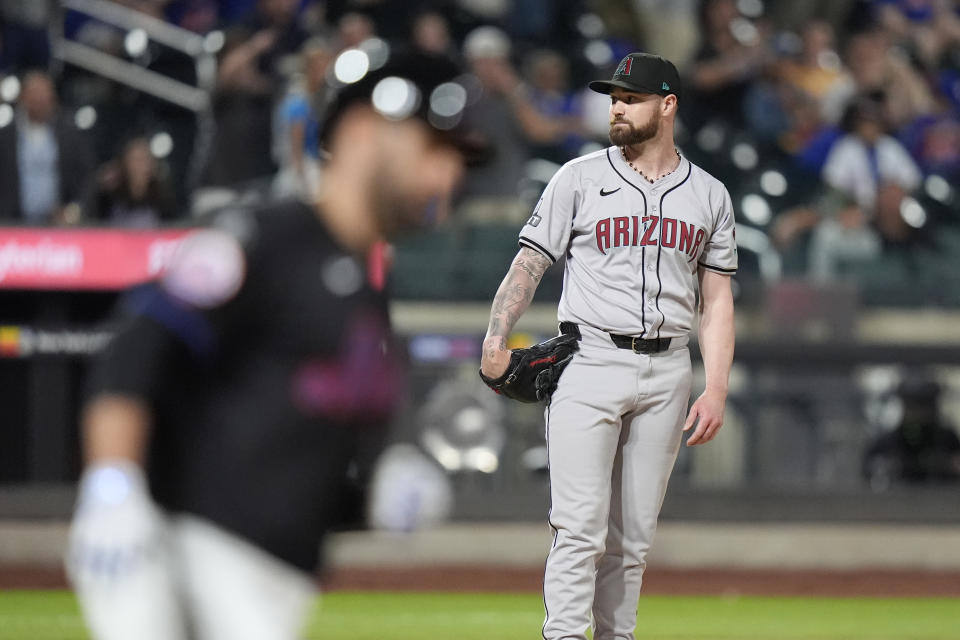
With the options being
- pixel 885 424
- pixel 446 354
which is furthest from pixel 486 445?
pixel 885 424

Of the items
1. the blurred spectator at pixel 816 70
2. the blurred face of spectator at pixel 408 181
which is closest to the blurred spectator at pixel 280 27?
the blurred spectator at pixel 816 70

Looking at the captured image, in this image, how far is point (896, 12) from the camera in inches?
567

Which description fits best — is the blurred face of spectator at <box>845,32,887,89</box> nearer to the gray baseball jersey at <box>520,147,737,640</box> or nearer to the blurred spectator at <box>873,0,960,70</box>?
the blurred spectator at <box>873,0,960,70</box>

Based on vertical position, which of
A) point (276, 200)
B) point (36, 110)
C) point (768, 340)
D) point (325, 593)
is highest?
point (36, 110)

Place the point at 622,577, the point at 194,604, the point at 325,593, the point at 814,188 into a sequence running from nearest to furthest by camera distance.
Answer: the point at 194,604 < the point at 622,577 < the point at 325,593 < the point at 814,188

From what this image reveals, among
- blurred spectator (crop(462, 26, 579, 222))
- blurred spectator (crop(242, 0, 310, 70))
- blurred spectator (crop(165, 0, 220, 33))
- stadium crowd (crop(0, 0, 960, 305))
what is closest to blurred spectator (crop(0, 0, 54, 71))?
stadium crowd (crop(0, 0, 960, 305))

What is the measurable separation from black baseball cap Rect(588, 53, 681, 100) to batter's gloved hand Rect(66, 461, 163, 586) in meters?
3.19

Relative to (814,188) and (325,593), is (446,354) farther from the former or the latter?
(814,188)

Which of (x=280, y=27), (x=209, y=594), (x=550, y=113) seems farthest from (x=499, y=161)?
(x=209, y=594)

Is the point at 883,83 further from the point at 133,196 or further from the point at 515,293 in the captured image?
the point at 515,293

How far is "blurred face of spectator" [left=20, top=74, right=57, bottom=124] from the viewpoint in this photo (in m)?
9.98

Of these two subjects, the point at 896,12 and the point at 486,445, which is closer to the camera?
the point at 486,445

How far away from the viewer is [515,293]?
17.2 feet

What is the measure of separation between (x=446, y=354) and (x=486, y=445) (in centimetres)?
66
